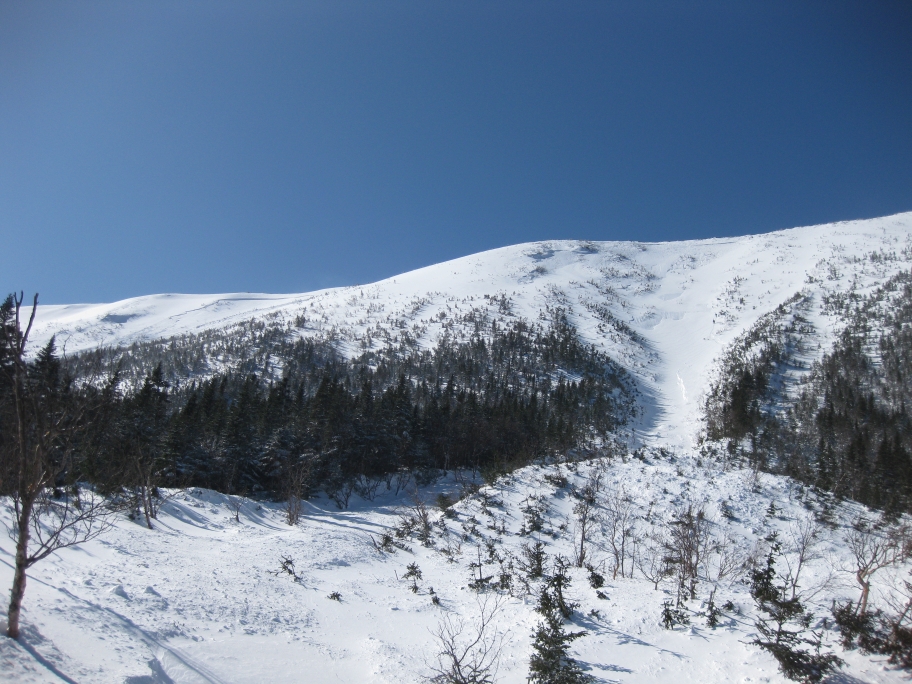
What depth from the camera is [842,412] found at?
91312mm

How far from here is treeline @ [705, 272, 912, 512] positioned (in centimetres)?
5400

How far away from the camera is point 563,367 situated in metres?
128

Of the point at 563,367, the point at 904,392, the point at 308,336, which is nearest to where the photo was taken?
the point at 904,392

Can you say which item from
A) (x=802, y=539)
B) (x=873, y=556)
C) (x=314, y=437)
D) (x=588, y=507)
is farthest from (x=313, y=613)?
(x=314, y=437)

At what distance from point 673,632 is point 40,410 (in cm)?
1733

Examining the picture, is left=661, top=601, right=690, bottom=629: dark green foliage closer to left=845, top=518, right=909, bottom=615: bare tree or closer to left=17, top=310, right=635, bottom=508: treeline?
left=845, top=518, right=909, bottom=615: bare tree

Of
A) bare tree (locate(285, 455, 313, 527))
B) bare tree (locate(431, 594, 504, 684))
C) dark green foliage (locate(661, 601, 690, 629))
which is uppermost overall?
dark green foliage (locate(661, 601, 690, 629))

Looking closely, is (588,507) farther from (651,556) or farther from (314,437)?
(314,437)

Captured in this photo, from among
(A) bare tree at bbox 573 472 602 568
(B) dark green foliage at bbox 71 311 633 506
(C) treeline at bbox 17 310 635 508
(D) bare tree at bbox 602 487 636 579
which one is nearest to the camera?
(D) bare tree at bbox 602 487 636 579

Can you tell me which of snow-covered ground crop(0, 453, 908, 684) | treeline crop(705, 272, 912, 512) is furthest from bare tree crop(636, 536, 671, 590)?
treeline crop(705, 272, 912, 512)

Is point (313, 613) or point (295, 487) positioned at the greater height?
point (313, 613)

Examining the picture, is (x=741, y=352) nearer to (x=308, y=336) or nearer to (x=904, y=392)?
(x=904, y=392)

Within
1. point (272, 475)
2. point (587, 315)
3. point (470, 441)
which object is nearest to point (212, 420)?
point (272, 475)

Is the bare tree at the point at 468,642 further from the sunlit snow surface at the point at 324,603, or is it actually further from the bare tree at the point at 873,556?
the bare tree at the point at 873,556
